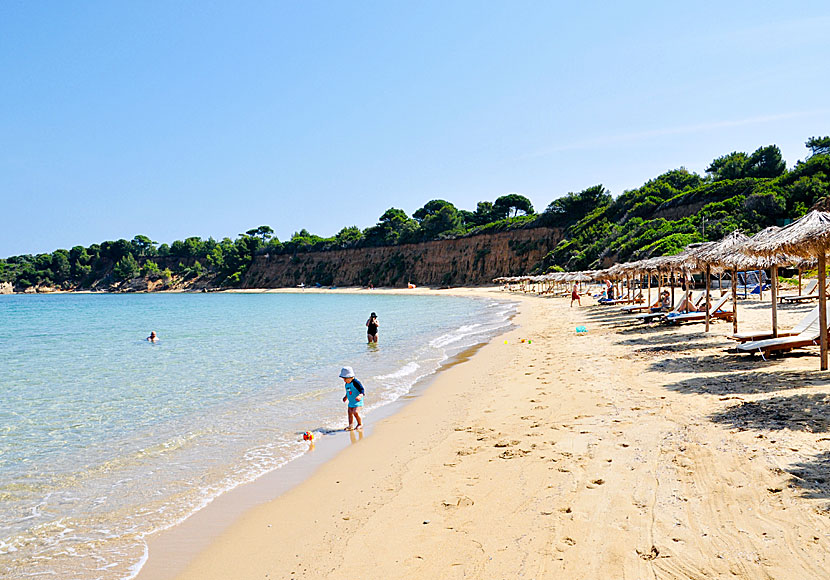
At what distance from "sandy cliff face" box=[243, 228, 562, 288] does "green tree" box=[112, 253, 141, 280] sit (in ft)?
91.3

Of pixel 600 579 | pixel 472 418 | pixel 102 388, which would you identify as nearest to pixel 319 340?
pixel 102 388

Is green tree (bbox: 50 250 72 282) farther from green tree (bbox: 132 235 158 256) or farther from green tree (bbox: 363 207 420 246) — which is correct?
green tree (bbox: 363 207 420 246)

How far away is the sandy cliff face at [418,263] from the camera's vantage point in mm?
70750

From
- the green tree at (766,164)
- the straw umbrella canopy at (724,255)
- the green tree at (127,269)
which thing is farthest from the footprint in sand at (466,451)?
the green tree at (127,269)

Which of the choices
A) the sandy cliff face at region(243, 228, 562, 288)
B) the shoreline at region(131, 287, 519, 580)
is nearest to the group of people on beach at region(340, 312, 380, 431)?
the shoreline at region(131, 287, 519, 580)

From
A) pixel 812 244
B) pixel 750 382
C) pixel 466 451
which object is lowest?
pixel 466 451

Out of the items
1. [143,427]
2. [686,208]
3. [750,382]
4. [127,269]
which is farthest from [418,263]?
[750,382]

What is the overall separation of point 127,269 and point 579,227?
89.8 meters

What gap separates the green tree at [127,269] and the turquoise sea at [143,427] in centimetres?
10260

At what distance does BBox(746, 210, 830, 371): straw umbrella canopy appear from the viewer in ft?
22.8

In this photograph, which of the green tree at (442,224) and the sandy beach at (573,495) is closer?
the sandy beach at (573,495)

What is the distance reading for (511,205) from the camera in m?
91.8

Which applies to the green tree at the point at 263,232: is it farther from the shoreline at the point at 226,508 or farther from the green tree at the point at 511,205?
the shoreline at the point at 226,508

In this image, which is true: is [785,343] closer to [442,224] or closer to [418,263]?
[418,263]
